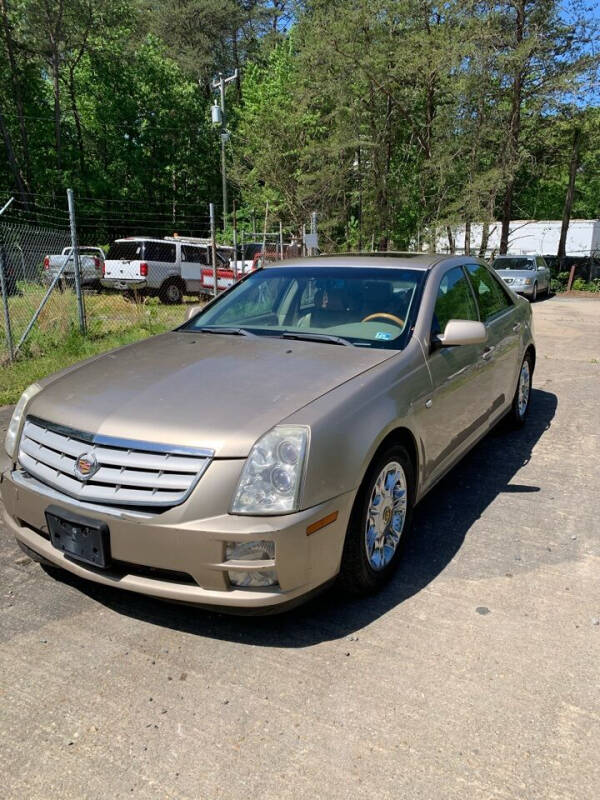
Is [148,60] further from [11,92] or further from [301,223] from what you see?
[301,223]

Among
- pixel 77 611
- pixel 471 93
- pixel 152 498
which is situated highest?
pixel 471 93

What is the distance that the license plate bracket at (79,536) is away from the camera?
241 centimetres

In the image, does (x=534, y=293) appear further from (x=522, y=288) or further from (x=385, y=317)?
(x=385, y=317)

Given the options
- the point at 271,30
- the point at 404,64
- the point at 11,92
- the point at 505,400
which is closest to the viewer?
the point at 505,400

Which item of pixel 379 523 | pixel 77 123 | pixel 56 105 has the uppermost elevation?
pixel 56 105

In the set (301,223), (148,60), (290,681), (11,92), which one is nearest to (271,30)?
(148,60)

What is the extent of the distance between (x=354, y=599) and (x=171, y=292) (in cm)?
1494

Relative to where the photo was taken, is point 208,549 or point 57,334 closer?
point 208,549

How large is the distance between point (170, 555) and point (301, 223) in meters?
23.6

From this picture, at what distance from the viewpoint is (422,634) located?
2.65 meters

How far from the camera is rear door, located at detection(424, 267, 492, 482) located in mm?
3402

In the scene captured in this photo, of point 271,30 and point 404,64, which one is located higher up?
point 271,30

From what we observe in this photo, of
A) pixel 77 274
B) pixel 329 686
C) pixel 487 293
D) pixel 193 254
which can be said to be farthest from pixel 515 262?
pixel 329 686

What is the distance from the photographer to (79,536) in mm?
2465
